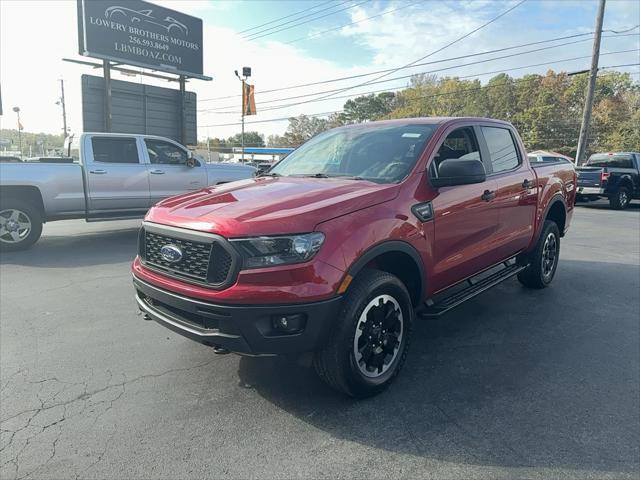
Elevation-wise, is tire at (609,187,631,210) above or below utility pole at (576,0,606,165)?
below

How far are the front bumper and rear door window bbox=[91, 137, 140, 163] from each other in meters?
6.81

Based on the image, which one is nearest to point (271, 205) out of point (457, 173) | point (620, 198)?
point (457, 173)

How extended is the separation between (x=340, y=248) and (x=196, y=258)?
89cm

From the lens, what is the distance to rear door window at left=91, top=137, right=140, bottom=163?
835 centimetres

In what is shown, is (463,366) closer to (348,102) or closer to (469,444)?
(469,444)

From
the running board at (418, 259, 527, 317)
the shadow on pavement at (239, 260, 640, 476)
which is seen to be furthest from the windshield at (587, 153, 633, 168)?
the running board at (418, 259, 527, 317)

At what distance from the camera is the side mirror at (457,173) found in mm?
3332

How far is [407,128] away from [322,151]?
0.83 meters

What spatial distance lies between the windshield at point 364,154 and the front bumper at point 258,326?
1.25 m

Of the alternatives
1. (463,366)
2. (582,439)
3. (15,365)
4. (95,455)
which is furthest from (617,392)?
(15,365)

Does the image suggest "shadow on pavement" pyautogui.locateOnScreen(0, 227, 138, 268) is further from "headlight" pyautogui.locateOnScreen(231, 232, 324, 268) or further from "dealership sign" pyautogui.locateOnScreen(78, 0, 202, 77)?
"dealership sign" pyautogui.locateOnScreen(78, 0, 202, 77)

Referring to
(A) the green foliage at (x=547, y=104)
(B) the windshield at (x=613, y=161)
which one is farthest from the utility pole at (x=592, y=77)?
(A) the green foliage at (x=547, y=104)

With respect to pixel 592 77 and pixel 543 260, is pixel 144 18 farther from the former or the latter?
pixel 592 77

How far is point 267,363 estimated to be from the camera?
11.6 ft
